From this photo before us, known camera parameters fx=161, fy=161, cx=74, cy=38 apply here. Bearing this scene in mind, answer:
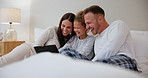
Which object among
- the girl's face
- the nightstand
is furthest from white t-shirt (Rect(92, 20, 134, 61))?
the nightstand

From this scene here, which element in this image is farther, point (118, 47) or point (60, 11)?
point (60, 11)

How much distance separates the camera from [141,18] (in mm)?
1633

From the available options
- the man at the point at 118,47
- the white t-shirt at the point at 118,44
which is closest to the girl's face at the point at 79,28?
the man at the point at 118,47

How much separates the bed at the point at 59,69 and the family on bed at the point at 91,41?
436mm

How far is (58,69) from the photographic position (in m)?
0.14

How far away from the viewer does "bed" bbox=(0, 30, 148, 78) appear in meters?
0.12

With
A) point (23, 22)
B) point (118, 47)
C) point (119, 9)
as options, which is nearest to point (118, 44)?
point (118, 47)

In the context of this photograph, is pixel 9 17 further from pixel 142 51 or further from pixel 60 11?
pixel 142 51

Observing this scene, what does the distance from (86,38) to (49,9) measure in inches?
53.0

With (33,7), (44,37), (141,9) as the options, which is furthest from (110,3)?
(33,7)

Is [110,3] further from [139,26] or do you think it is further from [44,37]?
[44,37]

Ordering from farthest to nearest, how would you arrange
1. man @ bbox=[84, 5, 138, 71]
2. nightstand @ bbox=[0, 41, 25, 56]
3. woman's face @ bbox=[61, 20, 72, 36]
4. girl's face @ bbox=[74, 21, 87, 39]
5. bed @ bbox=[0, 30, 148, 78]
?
nightstand @ bbox=[0, 41, 25, 56]
woman's face @ bbox=[61, 20, 72, 36]
girl's face @ bbox=[74, 21, 87, 39]
man @ bbox=[84, 5, 138, 71]
bed @ bbox=[0, 30, 148, 78]

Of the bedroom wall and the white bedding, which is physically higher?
the bedroom wall

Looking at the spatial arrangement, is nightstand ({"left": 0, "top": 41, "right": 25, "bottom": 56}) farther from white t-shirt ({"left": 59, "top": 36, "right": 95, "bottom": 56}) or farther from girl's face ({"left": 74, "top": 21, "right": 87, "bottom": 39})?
girl's face ({"left": 74, "top": 21, "right": 87, "bottom": 39})
